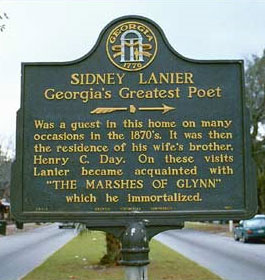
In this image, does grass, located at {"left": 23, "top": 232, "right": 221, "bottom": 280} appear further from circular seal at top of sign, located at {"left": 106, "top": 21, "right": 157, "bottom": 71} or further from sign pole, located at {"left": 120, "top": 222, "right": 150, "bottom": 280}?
circular seal at top of sign, located at {"left": 106, "top": 21, "right": 157, "bottom": 71}

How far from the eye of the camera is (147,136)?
235 inches

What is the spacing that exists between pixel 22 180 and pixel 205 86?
2.17 metres

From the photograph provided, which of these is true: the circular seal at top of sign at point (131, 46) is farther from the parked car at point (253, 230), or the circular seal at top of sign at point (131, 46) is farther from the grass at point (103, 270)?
the parked car at point (253, 230)

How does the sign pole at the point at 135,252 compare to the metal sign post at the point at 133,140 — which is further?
the metal sign post at the point at 133,140

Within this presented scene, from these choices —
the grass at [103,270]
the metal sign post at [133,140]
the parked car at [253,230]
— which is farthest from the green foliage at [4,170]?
the metal sign post at [133,140]

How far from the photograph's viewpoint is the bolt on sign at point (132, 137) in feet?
19.1

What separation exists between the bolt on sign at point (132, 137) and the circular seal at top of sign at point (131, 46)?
0.01 metres

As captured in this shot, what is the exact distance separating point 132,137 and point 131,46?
97 cm

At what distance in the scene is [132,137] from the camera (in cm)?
598

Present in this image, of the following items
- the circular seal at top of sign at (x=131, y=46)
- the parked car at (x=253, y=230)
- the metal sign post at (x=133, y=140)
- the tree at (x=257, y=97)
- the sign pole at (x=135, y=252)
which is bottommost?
the parked car at (x=253, y=230)

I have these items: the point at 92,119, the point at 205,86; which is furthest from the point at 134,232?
the point at 205,86

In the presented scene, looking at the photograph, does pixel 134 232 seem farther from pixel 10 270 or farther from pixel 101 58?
pixel 10 270

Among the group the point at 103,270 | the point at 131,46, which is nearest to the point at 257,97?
the point at 103,270

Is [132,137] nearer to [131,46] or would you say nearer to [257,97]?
[131,46]
